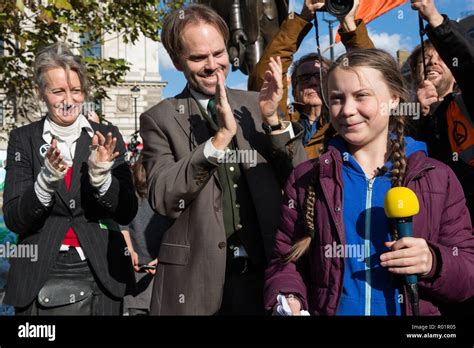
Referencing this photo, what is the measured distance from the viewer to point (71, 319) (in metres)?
2.51

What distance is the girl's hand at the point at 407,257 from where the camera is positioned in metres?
2.13

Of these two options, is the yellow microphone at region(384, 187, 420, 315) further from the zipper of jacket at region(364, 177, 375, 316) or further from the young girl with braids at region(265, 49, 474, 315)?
the zipper of jacket at region(364, 177, 375, 316)

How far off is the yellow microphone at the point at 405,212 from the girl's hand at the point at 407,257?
4 centimetres

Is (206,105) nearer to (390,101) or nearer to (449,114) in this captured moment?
(390,101)

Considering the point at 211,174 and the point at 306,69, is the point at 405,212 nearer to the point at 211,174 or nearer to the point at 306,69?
the point at 211,174

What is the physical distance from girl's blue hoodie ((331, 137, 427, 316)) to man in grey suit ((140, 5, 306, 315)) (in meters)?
0.53

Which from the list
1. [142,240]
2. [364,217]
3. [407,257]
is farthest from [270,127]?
[142,240]

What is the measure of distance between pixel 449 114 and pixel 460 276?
128 centimetres

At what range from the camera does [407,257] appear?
2.14m

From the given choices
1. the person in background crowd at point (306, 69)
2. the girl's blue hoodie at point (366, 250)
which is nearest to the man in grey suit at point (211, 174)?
the person in background crowd at point (306, 69)

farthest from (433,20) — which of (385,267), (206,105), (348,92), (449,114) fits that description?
(385,267)

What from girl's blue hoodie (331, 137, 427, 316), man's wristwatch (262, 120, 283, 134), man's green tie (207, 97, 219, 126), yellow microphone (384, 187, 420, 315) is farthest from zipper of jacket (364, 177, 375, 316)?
man's green tie (207, 97, 219, 126)

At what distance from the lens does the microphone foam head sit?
2121 mm

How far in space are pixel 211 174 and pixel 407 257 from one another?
0.95m
